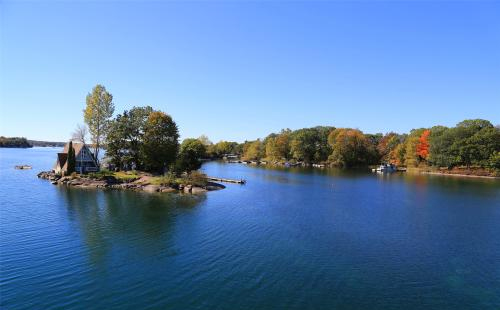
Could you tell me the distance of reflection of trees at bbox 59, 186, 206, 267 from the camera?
29.4 m

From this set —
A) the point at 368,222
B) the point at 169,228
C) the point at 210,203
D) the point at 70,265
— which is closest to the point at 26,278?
the point at 70,265

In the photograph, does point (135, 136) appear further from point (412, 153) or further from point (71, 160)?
point (412, 153)

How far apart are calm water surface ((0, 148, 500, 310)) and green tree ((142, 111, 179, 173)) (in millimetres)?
22545

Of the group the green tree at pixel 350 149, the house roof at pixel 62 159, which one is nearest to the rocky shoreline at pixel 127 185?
the house roof at pixel 62 159

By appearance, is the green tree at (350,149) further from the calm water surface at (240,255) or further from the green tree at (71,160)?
the green tree at (71,160)

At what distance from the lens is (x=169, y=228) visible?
3609cm

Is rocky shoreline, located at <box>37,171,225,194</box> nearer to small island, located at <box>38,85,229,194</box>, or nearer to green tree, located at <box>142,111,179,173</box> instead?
small island, located at <box>38,85,229,194</box>

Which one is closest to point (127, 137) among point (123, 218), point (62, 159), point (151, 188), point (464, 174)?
point (62, 159)

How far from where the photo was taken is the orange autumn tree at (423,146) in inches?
5177

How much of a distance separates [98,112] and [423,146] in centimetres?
11315

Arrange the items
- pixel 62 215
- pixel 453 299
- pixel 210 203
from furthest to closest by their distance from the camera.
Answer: pixel 210 203, pixel 62 215, pixel 453 299

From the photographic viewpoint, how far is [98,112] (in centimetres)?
7456

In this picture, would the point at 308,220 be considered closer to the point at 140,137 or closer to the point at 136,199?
the point at 136,199

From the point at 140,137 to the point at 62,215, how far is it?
121ft
